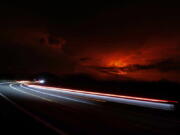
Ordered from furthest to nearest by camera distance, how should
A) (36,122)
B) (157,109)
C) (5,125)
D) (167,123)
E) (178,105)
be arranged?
(157,109) < (178,105) < (167,123) < (36,122) < (5,125)

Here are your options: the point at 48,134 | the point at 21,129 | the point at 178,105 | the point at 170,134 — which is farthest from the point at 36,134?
the point at 178,105

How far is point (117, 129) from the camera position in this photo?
10.1m

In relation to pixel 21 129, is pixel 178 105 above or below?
above

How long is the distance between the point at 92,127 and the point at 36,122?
8.49ft

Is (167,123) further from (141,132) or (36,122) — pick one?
(36,122)

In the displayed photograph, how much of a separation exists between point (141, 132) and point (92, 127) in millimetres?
2027

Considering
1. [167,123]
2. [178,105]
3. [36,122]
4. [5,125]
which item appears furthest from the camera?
[178,105]

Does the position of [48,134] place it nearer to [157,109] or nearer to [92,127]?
[92,127]

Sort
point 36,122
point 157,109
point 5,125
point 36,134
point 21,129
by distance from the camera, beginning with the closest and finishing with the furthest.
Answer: point 36,134
point 21,129
point 5,125
point 36,122
point 157,109

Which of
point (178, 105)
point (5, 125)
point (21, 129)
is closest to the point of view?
point (21, 129)

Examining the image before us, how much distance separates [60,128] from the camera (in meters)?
9.89

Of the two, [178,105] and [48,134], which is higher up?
[178,105]

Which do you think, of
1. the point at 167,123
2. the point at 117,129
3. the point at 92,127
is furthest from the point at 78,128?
the point at 167,123

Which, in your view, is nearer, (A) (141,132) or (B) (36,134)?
(B) (36,134)
